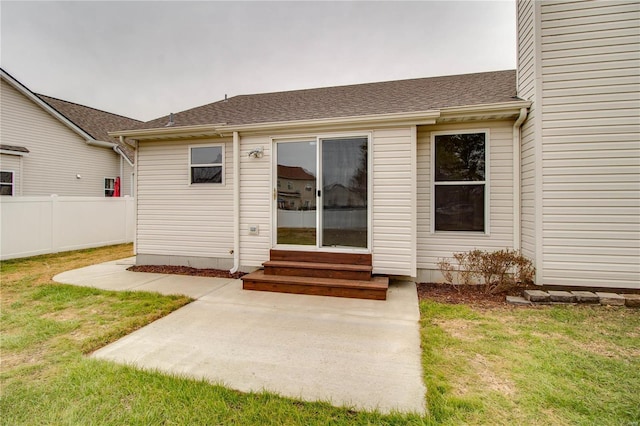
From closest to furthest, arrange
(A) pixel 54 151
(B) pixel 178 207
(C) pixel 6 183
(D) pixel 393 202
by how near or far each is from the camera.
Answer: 1. (D) pixel 393 202
2. (B) pixel 178 207
3. (C) pixel 6 183
4. (A) pixel 54 151

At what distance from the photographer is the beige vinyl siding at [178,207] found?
21.2 ft

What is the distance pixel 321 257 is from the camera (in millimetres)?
5508

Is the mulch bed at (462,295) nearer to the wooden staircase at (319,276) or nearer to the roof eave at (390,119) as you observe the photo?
the wooden staircase at (319,276)

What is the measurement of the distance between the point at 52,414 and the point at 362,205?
14.9ft

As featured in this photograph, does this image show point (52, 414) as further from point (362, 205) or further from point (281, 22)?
point (281, 22)

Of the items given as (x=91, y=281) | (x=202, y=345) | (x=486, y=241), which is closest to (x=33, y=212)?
(x=91, y=281)

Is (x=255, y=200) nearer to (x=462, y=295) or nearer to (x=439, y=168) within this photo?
(x=439, y=168)

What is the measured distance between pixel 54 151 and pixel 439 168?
14.7 meters

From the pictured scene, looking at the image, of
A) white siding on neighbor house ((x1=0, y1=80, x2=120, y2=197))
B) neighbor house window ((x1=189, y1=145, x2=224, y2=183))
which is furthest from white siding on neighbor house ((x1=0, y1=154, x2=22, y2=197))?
neighbor house window ((x1=189, y1=145, x2=224, y2=183))

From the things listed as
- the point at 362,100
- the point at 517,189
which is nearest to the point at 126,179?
the point at 362,100

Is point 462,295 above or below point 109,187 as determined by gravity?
below

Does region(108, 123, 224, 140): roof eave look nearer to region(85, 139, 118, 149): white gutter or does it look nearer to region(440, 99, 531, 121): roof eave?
region(440, 99, 531, 121): roof eave

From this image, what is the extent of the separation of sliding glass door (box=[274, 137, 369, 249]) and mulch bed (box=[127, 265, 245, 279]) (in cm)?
146

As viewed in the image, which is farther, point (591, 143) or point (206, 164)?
point (206, 164)
